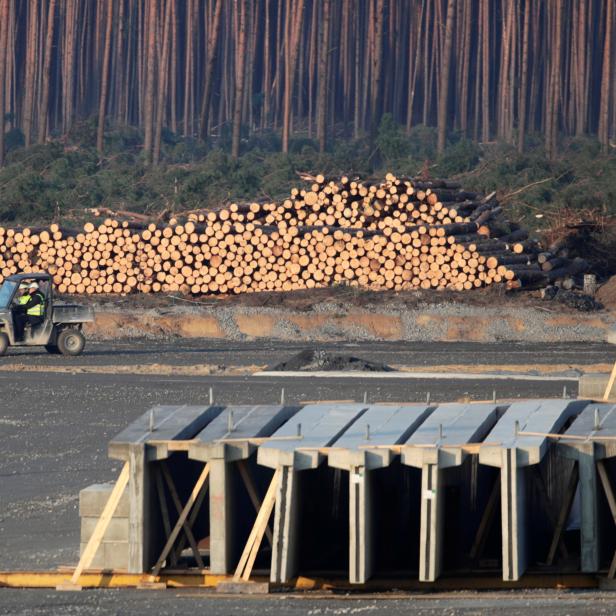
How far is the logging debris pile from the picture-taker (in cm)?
2769

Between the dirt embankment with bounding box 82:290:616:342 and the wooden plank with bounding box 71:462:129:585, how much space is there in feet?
54.7

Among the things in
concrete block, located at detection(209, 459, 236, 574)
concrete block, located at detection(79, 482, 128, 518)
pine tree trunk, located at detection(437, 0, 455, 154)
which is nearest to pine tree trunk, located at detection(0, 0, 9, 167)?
pine tree trunk, located at detection(437, 0, 455, 154)

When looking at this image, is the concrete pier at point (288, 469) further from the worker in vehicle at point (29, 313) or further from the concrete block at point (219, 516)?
the worker in vehicle at point (29, 313)

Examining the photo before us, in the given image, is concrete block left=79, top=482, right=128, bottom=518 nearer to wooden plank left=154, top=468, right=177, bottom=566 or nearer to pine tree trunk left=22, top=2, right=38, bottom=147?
wooden plank left=154, top=468, right=177, bottom=566

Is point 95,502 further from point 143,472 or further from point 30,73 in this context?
point 30,73

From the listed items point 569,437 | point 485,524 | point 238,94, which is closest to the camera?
point 569,437

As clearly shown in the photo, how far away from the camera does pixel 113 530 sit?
9.19 meters

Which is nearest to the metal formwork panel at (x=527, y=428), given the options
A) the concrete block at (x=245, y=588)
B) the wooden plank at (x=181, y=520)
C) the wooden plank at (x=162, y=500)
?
the concrete block at (x=245, y=588)

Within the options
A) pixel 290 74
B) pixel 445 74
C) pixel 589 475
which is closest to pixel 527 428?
pixel 589 475

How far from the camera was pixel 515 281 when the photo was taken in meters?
27.5

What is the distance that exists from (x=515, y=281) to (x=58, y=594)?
19658mm

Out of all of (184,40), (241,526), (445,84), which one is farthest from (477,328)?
(184,40)

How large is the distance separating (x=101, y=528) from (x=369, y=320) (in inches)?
687

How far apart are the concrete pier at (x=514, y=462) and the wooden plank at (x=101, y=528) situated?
7.72ft
